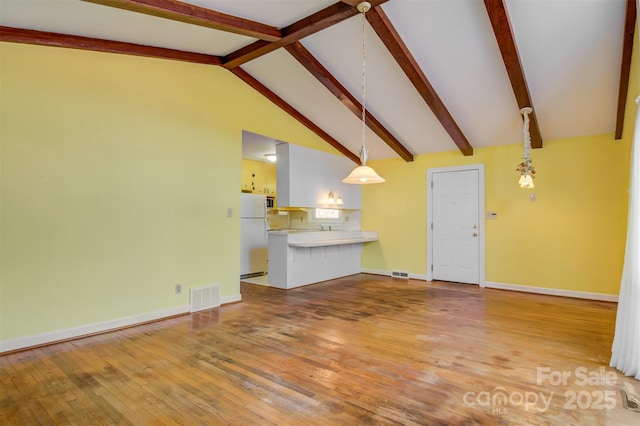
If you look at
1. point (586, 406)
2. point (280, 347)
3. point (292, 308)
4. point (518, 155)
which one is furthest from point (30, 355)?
point (518, 155)

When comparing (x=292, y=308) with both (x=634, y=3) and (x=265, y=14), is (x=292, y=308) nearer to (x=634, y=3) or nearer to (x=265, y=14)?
(x=265, y=14)

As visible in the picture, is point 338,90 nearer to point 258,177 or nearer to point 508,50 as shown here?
point 508,50

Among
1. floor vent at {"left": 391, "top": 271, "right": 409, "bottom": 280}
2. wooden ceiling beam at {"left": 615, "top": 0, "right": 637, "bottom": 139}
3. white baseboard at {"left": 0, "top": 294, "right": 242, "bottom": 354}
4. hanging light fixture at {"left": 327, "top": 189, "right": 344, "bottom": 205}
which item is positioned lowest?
floor vent at {"left": 391, "top": 271, "right": 409, "bottom": 280}

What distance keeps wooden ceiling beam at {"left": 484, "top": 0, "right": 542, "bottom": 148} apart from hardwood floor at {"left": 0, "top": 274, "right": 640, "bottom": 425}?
2.73m

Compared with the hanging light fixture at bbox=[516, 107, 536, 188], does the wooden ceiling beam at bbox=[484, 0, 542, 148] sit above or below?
above

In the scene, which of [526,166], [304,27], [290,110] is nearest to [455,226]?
[526,166]

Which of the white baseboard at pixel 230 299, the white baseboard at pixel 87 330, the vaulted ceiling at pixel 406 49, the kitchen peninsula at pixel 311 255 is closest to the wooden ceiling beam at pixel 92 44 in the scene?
the vaulted ceiling at pixel 406 49

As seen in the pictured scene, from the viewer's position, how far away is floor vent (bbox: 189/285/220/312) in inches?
168

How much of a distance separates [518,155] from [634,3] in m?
2.85

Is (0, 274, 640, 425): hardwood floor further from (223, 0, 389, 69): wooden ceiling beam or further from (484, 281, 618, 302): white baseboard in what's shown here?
(223, 0, 389, 69): wooden ceiling beam

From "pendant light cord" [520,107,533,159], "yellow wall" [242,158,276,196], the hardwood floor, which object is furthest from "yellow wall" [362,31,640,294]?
"yellow wall" [242,158,276,196]

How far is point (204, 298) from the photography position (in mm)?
4391

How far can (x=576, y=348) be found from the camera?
10.0 ft

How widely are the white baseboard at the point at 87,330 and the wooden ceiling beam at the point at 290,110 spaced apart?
3.32 metres
